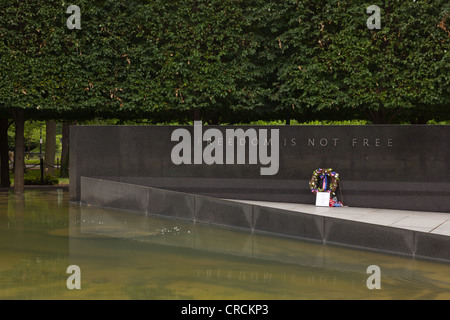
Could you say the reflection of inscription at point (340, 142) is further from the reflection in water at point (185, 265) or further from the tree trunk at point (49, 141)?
the tree trunk at point (49, 141)

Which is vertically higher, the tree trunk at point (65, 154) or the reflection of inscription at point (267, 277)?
the tree trunk at point (65, 154)

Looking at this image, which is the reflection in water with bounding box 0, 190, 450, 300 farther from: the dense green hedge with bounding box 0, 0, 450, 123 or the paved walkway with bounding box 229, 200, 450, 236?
the dense green hedge with bounding box 0, 0, 450, 123

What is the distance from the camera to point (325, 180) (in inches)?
599

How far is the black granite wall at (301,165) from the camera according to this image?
1492 cm

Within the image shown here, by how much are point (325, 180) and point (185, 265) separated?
6.44 metres

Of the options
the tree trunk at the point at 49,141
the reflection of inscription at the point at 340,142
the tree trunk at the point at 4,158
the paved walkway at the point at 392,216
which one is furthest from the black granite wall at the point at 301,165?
the tree trunk at the point at 49,141

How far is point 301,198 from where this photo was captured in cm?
1572

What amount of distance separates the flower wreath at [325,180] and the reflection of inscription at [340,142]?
74 cm

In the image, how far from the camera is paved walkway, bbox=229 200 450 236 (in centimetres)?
1145

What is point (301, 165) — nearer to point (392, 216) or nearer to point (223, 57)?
point (392, 216)

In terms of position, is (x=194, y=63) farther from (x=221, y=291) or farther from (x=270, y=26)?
(x=221, y=291)

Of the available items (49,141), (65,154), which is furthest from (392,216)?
(65,154)
